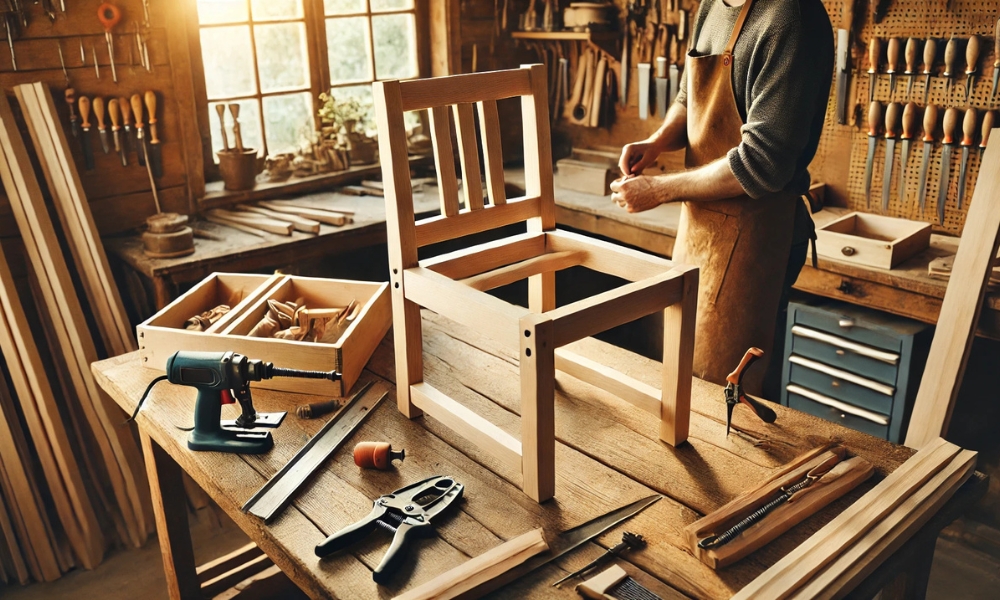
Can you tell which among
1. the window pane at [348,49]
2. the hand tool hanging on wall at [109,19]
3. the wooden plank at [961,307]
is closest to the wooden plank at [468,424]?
the wooden plank at [961,307]

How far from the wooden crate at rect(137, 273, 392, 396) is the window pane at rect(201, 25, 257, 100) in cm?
165

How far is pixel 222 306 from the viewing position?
2.25 m

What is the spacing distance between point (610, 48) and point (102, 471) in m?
3.03

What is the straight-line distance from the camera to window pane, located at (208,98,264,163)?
3.69 meters

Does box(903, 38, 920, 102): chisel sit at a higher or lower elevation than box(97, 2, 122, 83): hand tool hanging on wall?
lower

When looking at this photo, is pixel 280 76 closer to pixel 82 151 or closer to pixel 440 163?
pixel 82 151

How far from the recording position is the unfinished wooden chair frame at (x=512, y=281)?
140 centimetres

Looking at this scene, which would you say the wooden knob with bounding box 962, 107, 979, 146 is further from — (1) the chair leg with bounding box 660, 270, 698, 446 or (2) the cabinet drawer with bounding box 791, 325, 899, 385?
(1) the chair leg with bounding box 660, 270, 698, 446

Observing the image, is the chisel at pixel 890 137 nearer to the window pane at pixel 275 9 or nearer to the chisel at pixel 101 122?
the window pane at pixel 275 9

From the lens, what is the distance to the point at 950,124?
2955mm

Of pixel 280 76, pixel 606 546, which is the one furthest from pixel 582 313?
pixel 280 76

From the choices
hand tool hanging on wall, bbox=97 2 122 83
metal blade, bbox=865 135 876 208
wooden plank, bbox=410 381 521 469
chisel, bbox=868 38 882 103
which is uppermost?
hand tool hanging on wall, bbox=97 2 122 83

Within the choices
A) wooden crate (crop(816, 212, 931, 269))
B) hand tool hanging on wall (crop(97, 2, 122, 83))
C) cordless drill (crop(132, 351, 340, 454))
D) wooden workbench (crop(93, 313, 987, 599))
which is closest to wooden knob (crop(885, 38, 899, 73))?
wooden crate (crop(816, 212, 931, 269))

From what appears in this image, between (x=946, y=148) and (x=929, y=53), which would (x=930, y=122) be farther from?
(x=929, y=53)
